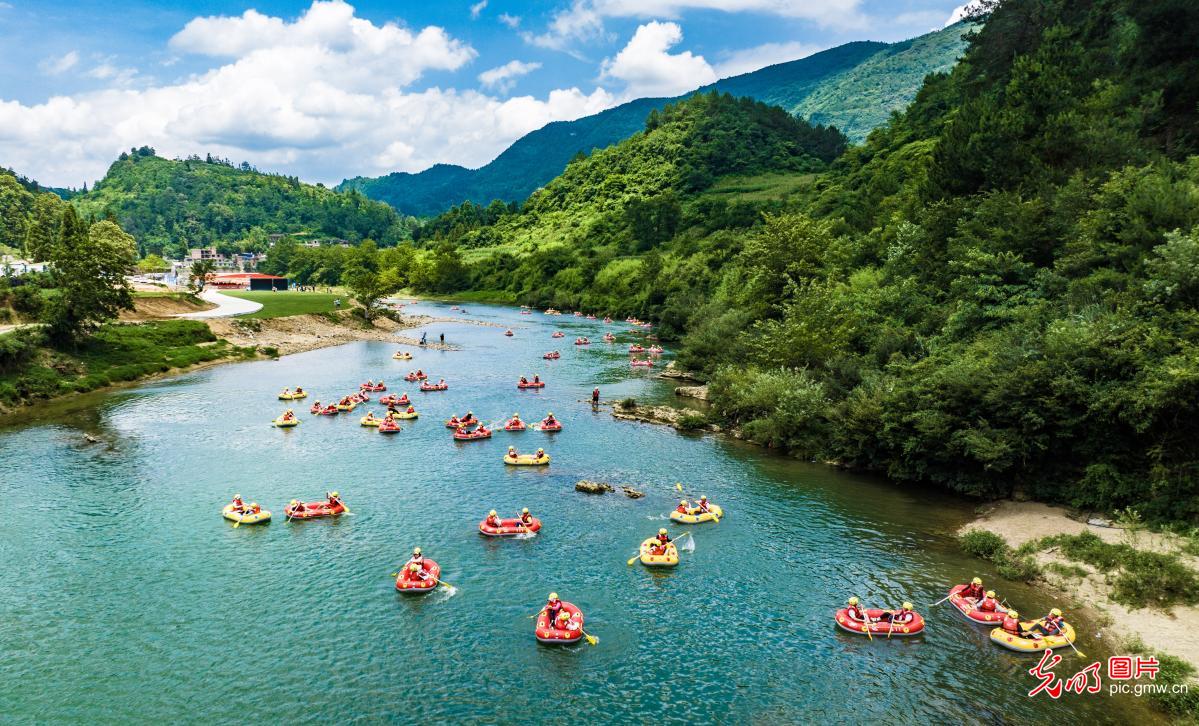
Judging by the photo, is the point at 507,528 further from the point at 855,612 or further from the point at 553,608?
the point at 855,612

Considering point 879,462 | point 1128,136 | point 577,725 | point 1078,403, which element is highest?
point 1128,136

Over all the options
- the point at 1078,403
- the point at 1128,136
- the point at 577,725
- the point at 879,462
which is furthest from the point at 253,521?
the point at 1128,136

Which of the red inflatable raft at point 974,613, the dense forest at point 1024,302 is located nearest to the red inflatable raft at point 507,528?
the red inflatable raft at point 974,613

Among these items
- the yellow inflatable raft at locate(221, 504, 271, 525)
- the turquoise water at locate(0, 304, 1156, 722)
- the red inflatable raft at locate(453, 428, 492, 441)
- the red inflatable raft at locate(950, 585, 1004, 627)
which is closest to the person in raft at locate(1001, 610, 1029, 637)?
the red inflatable raft at locate(950, 585, 1004, 627)

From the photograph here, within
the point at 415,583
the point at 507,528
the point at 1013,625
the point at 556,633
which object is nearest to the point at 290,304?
the point at 507,528

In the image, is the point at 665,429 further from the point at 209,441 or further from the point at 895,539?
the point at 209,441
